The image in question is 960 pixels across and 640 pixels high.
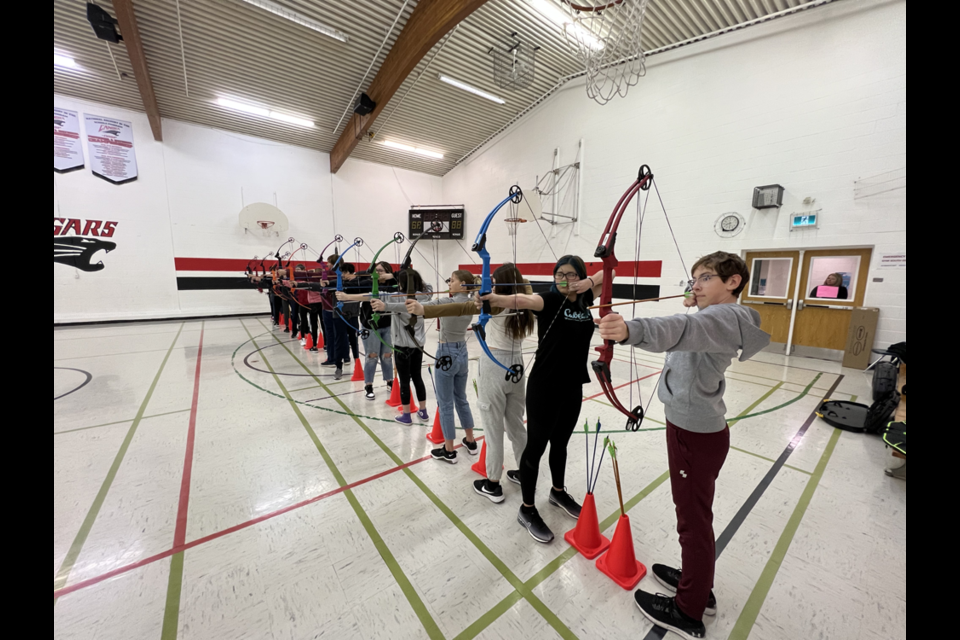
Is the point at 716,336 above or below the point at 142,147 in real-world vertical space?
below

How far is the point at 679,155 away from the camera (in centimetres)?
614

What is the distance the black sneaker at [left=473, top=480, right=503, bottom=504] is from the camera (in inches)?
75.0

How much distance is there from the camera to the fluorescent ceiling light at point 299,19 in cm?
515

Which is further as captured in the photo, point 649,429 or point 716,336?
point 649,429

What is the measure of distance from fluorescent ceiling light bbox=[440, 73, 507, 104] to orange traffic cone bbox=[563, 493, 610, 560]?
8.12 m

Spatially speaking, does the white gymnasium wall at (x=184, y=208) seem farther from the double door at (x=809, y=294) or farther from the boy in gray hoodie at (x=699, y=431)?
the boy in gray hoodie at (x=699, y=431)

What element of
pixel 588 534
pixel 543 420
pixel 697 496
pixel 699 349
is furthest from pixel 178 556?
pixel 699 349

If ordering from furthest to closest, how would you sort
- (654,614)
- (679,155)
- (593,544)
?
(679,155) < (593,544) < (654,614)

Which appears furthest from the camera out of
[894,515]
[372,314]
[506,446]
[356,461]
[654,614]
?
[372,314]

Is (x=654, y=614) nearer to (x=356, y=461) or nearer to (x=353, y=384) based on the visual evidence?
(x=356, y=461)

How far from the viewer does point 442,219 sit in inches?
440

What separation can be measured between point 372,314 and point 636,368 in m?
3.63
